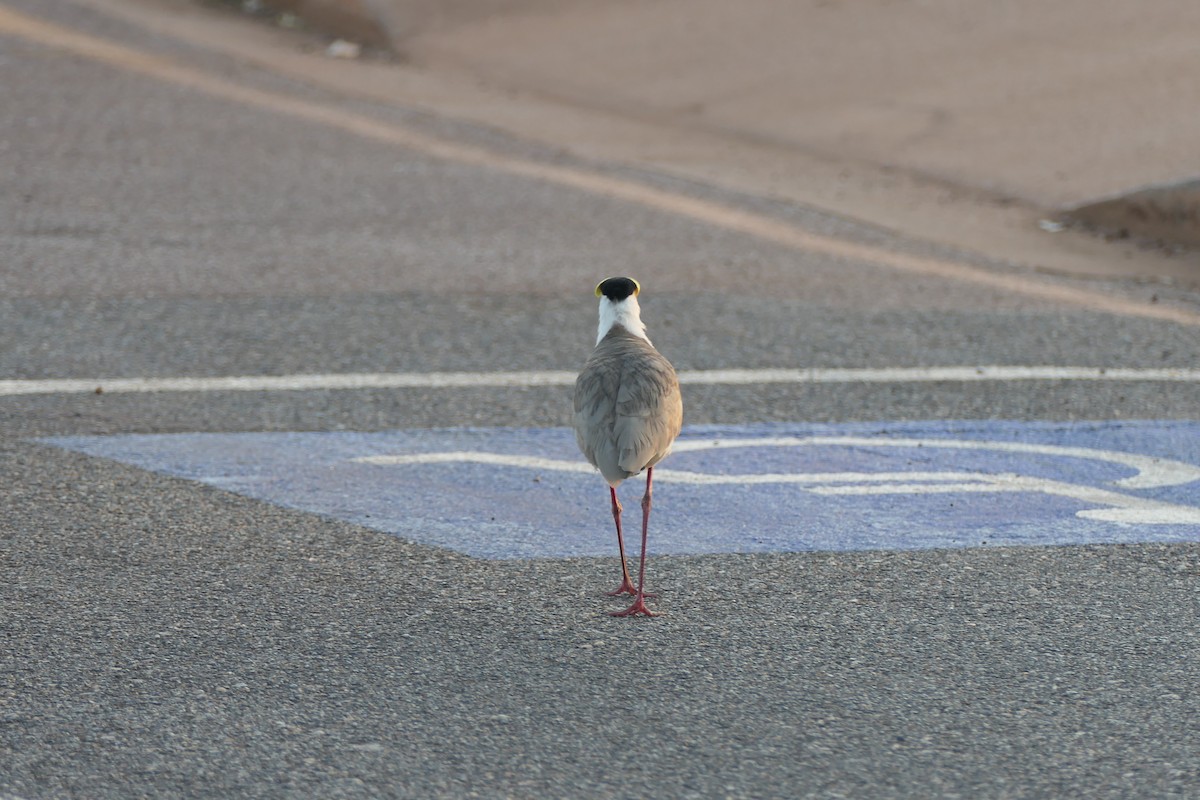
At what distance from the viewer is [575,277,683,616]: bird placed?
5.16 m

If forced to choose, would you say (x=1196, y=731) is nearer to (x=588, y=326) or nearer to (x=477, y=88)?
(x=588, y=326)

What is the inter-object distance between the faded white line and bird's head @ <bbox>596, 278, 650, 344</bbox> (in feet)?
7.31

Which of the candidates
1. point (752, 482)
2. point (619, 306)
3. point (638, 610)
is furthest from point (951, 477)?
point (638, 610)

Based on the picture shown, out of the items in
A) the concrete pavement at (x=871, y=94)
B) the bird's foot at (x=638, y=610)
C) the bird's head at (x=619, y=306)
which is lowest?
the bird's foot at (x=638, y=610)

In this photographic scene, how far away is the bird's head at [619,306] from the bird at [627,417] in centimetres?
19

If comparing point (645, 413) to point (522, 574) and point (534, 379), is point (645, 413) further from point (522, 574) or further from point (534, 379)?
point (534, 379)

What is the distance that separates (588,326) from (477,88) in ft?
23.9

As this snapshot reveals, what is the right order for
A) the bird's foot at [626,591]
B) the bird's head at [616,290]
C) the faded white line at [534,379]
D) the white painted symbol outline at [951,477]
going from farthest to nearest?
the faded white line at [534,379] → the white painted symbol outline at [951,477] → the bird's head at [616,290] → the bird's foot at [626,591]

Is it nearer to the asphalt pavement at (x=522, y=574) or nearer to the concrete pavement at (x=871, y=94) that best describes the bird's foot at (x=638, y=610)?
the asphalt pavement at (x=522, y=574)

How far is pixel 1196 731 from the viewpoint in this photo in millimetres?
4309

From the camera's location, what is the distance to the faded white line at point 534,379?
784 centimetres

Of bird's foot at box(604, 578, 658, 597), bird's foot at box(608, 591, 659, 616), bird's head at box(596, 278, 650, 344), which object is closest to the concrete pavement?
bird's head at box(596, 278, 650, 344)

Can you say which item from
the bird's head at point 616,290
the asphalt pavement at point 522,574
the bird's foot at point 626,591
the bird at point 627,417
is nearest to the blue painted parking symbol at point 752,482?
the asphalt pavement at point 522,574

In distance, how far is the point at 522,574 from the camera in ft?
18.1
